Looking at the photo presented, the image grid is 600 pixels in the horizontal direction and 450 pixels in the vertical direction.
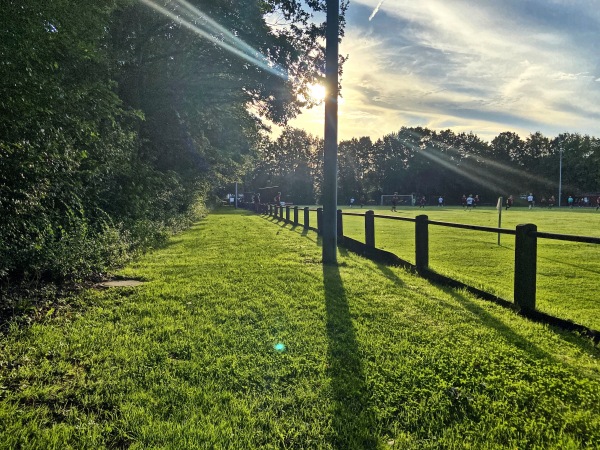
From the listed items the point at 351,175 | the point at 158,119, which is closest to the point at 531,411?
the point at 158,119

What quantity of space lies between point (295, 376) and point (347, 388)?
0.46m

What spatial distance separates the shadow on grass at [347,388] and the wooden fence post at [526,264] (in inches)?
87.3

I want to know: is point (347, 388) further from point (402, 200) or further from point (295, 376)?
point (402, 200)

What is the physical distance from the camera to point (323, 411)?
8.91 ft

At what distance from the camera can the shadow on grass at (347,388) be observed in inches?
95.8

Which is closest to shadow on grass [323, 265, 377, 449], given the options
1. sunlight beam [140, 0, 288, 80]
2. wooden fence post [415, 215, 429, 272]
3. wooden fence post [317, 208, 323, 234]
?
wooden fence post [415, 215, 429, 272]

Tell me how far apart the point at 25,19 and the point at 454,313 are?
19.6ft

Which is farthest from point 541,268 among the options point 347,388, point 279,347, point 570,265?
point 347,388

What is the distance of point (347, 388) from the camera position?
3.03 metres

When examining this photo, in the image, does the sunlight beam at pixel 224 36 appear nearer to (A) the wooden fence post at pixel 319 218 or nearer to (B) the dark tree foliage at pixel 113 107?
(B) the dark tree foliage at pixel 113 107

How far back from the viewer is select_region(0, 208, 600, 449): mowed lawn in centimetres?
246

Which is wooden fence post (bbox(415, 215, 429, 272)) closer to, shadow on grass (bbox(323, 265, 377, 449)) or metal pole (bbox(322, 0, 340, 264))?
metal pole (bbox(322, 0, 340, 264))

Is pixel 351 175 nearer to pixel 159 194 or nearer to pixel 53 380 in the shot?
pixel 159 194

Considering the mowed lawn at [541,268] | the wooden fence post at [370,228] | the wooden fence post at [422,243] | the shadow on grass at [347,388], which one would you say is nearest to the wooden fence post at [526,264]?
the mowed lawn at [541,268]
